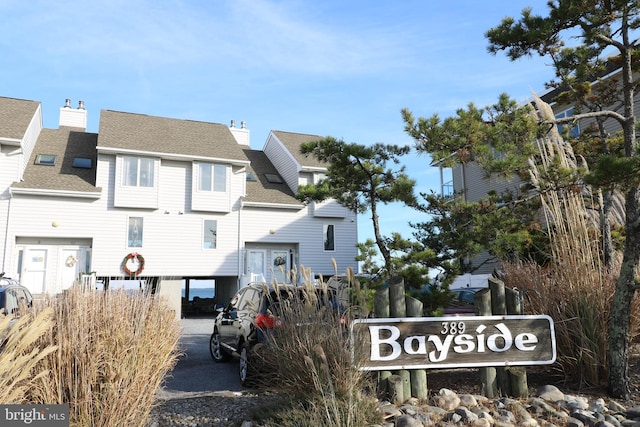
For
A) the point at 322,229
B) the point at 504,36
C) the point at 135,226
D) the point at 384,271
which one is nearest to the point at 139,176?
the point at 135,226

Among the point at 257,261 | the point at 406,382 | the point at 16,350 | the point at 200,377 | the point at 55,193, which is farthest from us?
the point at 257,261

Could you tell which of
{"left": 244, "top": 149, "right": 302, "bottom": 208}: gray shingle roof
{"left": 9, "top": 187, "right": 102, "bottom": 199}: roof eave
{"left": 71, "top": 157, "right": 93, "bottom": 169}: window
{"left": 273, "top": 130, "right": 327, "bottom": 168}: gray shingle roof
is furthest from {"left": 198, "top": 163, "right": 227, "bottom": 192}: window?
{"left": 71, "top": 157, "right": 93, "bottom": 169}: window

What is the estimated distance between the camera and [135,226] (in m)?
20.3

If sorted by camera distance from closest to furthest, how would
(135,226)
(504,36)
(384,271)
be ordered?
(504,36)
(384,271)
(135,226)

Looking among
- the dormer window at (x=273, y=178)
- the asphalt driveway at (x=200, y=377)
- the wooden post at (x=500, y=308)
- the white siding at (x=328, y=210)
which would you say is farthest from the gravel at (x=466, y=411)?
the dormer window at (x=273, y=178)

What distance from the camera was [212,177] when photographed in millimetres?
21891

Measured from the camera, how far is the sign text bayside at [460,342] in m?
5.30

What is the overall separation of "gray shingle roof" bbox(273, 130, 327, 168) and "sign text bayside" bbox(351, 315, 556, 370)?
18161 mm

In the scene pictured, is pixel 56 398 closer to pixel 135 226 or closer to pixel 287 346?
pixel 287 346

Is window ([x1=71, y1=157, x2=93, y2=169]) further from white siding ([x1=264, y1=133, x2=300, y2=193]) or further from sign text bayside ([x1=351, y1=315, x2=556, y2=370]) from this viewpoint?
sign text bayside ([x1=351, y1=315, x2=556, y2=370])

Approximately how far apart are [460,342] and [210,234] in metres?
17.6

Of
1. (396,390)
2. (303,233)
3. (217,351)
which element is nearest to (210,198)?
(303,233)

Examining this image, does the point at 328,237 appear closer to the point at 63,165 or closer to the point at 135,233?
the point at 135,233

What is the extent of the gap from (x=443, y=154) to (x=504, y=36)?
67.5 inches
